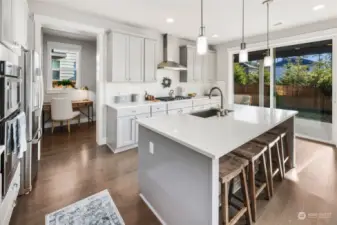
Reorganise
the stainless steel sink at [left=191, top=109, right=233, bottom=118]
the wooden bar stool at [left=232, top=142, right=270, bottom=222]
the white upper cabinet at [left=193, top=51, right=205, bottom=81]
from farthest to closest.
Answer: the white upper cabinet at [left=193, top=51, right=205, bottom=81], the stainless steel sink at [left=191, top=109, right=233, bottom=118], the wooden bar stool at [left=232, top=142, right=270, bottom=222]

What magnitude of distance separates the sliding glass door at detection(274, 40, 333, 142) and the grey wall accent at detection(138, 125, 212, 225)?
429 centimetres

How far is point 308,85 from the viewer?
451cm

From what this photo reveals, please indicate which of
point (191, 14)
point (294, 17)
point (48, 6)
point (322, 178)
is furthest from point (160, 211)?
point (294, 17)

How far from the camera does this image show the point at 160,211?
1904mm

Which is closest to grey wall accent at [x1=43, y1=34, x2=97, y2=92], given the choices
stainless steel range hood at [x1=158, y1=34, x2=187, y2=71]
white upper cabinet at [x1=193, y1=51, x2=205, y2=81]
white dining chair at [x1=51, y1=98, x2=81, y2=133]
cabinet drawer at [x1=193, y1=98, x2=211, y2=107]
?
white dining chair at [x1=51, y1=98, x2=81, y2=133]

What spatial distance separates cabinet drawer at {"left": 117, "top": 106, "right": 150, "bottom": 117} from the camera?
3633 mm

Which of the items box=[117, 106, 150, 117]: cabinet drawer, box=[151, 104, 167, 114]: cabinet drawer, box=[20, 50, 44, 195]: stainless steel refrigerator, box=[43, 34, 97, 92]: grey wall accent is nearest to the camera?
box=[20, 50, 44, 195]: stainless steel refrigerator

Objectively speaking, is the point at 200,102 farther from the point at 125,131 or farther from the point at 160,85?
the point at 125,131

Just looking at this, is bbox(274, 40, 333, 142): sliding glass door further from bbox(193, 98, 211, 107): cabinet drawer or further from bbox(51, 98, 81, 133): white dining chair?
bbox(51, 98, 81, 133): white dining chair

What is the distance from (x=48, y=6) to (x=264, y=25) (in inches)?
171

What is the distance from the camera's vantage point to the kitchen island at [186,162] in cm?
138

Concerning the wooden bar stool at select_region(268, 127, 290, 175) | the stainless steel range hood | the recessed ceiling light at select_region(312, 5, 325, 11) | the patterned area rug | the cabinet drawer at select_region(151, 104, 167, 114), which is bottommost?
the patterned area rug

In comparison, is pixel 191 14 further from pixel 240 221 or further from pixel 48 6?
pixel 240 221

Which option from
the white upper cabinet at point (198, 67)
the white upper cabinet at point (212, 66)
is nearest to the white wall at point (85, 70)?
the white upper cabinet at point (198, 67)
